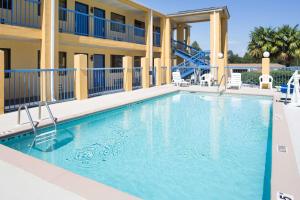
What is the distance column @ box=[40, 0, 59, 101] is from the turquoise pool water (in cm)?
304

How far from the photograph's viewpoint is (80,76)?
467 inches

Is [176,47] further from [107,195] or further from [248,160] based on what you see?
[107,195]

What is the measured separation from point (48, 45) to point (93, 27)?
618cm

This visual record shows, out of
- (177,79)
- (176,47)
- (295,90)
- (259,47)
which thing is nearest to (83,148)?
(295,90)

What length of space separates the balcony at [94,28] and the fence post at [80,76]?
8.32ft

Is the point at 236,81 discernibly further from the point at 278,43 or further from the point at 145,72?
→ the point at 278,43

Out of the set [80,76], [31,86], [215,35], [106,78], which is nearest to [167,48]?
[215,35]

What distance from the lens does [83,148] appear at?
666 centimetres

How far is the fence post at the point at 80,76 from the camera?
467 inches

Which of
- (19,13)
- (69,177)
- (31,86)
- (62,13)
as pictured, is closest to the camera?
(69,177)

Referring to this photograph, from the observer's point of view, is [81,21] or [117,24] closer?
[81,21]

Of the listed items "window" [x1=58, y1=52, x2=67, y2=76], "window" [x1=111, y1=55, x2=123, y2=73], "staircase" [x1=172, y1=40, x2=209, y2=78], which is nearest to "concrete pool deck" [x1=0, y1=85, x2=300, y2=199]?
"window" [x1=58, y1=52, x2=67, y2=76]

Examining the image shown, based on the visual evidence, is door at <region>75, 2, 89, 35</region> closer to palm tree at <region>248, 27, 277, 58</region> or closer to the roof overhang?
the roof overhang

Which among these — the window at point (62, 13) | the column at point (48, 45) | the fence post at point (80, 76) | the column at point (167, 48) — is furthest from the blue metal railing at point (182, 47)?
the column at point (48, 45)
